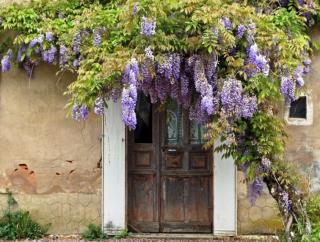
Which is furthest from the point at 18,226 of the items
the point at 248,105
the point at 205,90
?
the point at 248,105

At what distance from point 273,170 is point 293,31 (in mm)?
1957

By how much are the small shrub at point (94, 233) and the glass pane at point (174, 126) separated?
1.46 metres

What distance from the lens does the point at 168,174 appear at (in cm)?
791

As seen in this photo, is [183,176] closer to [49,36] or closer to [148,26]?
[49,36]

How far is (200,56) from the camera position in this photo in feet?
18.7

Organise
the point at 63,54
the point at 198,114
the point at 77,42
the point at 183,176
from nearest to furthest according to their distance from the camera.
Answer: the point at 198,114 < the point at 77,42 < the point at 63,54 < the point at 183,176

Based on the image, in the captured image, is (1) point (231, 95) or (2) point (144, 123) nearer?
(1) point (231, 95)

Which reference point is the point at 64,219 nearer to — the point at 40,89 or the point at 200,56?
the point at 40,89

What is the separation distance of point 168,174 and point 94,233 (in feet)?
4.07

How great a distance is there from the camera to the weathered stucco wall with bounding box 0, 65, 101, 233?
7746 mm

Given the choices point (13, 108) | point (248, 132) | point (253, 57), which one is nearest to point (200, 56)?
point (253, 57)

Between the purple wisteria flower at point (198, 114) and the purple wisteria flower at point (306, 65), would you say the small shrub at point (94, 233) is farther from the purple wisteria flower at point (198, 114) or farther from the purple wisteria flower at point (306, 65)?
the purple wisteria flower at point (306, 65)

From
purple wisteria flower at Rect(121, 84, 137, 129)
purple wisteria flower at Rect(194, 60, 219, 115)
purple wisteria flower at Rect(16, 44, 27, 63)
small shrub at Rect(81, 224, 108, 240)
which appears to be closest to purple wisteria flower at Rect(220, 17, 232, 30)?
purple wisteria flower at Rect(194, 60, 219, 115)

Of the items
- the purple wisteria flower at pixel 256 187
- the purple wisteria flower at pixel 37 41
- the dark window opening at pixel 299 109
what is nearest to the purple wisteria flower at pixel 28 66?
the purple wisteria flower at pixel 37 41
